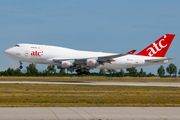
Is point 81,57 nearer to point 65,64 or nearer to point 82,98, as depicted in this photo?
point 65,64

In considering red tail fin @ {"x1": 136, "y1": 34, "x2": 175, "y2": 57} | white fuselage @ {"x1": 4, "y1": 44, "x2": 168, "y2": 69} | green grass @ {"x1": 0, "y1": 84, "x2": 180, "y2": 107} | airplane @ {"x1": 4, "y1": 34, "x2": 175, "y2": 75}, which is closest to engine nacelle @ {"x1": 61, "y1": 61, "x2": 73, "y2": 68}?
airplane @ {"x1": 4, "y1": 34, "x2": 175, "y2": 75}

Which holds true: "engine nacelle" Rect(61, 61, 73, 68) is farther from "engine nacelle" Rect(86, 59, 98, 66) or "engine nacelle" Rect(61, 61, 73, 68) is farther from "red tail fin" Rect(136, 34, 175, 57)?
"red tail fin" Rect(136, 34, 175, 57)

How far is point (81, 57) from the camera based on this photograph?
1997 inches

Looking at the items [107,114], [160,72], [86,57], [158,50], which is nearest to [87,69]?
[86,57]

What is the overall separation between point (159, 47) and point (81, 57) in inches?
702

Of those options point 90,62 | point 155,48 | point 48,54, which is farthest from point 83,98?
point 155,48

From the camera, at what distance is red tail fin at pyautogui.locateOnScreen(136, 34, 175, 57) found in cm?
5566

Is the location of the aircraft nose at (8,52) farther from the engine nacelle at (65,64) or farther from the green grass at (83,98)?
the green grass at (83,98)

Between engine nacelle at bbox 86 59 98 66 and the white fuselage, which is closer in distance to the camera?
the white fuselage

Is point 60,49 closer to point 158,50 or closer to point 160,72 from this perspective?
point 158,50

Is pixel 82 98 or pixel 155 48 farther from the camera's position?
pixel 155 48

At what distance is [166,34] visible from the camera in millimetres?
56719

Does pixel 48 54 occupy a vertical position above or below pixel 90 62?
above

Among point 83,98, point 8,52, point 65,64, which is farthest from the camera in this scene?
point 8,52
